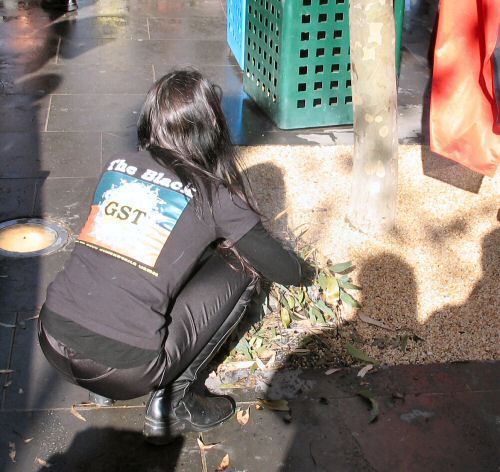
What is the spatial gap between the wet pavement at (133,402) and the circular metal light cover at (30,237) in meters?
0.07

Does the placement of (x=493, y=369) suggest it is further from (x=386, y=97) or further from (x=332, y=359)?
(x=386, y=97)

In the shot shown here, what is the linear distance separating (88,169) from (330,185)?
1562 mm

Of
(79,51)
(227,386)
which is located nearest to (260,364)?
(227,386)

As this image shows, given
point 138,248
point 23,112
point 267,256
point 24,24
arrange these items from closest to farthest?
point 138,248 → point 267,256 → point 23,112 → point 24,24

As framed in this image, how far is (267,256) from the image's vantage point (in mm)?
2779

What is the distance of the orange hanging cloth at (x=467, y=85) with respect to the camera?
423 centimetres

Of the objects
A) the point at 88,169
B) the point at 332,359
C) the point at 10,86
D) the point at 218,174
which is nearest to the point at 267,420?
the point at 332,359

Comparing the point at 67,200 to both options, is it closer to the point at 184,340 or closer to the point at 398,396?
the point at 184,340

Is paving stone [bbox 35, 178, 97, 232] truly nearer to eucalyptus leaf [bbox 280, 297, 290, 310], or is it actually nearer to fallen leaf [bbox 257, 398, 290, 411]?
eucalyptus leaf [bbox 280, 297, 290, 310]

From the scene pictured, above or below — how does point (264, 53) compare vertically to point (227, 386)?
above

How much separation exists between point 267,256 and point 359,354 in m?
0.96

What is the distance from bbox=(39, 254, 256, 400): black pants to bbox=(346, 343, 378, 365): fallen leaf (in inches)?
26.9

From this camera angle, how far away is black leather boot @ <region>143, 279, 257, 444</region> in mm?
2939

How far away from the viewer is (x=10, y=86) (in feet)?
20.0
